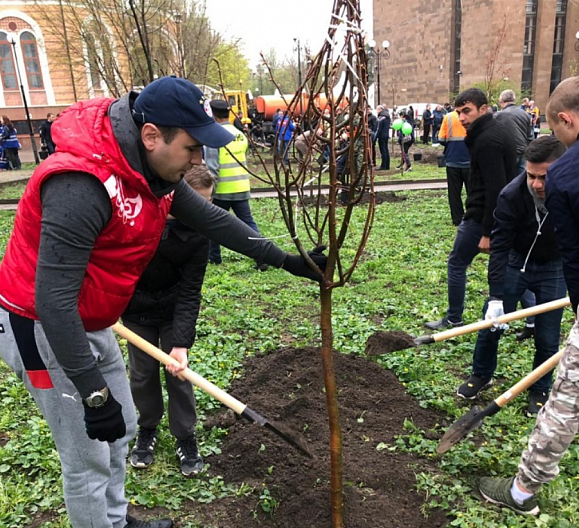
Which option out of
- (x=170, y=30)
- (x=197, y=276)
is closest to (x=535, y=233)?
(x=197, y=276)

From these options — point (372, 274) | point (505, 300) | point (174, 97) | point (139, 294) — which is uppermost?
point (174, 97)

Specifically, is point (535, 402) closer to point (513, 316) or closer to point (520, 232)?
point (513, 316)

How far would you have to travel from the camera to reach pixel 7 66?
30922mm

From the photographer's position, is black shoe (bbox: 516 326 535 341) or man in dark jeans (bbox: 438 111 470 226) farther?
man in dark jeans (bbox: 438 111 470 226)

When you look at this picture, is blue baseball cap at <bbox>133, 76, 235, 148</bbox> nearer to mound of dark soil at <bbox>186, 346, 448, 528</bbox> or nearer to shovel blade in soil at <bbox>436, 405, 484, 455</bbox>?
mound of dark soil at <bbox>186, 346, 448, 528</bbox>

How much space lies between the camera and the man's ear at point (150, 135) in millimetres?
1728

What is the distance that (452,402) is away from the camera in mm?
3457

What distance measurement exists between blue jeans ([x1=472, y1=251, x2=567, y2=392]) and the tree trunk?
5.17 feet

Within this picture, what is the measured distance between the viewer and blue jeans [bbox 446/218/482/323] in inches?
176

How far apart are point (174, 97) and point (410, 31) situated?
5953 centimetres

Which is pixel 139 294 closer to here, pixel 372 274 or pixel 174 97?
pixel 174 97

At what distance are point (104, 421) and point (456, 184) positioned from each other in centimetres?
679

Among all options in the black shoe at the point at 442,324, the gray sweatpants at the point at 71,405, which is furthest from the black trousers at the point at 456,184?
the gray sweatpants at the point at 71,405

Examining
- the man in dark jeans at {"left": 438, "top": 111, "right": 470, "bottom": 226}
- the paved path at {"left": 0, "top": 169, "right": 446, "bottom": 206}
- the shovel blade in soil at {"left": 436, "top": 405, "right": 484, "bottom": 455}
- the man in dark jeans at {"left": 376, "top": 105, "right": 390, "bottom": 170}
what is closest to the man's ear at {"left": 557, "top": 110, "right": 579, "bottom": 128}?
the shovel blade in soil at {"left": 436, "top": 405, "right": 484, "bottom": 455}
